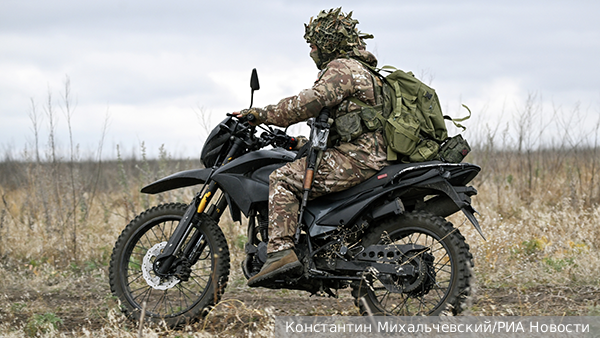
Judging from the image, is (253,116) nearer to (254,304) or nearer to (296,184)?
(296,184)

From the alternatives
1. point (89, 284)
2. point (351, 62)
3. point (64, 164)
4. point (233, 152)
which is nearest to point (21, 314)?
point (89, 284)

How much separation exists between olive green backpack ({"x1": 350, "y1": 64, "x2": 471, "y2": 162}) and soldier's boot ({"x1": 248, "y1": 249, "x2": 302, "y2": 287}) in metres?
1.02

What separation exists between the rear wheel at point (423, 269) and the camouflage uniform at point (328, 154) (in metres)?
0.45

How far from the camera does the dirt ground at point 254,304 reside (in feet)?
14.5

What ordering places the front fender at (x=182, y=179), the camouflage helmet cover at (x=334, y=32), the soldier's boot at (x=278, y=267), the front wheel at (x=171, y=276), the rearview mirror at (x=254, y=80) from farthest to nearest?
the front fender at (x=182, y=179) < the front wheel at (x=171, y=276) < the camouflage helmet cover at (x=334, y=32) < the rearview mirror at (x=254, y=80) < the soldier's boot at (x=278, y=267)

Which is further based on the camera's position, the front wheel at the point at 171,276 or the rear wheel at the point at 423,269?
the front wheel at the point at 171,276

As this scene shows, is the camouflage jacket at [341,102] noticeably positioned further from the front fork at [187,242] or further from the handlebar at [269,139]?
the front fork at [187,242]

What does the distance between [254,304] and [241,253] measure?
77.5 inches

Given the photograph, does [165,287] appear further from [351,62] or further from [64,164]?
[64,164]

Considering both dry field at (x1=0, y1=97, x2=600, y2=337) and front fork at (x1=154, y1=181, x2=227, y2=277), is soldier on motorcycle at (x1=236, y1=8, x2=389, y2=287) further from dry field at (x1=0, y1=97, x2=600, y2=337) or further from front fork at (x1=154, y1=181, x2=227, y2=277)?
front fork at (x1=154, y1=181, x2=227, y2=277)

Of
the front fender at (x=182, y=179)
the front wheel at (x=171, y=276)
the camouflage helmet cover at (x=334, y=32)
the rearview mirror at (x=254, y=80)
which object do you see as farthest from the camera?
the front fender at (x=182, y=179)

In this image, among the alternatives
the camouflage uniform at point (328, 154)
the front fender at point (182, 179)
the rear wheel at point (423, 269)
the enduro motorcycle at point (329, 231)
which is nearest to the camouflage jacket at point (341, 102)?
the camouflage uniform at point (328, 154)

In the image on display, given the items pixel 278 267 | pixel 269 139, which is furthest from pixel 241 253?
pixel 278 267

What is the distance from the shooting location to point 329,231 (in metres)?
4.17
